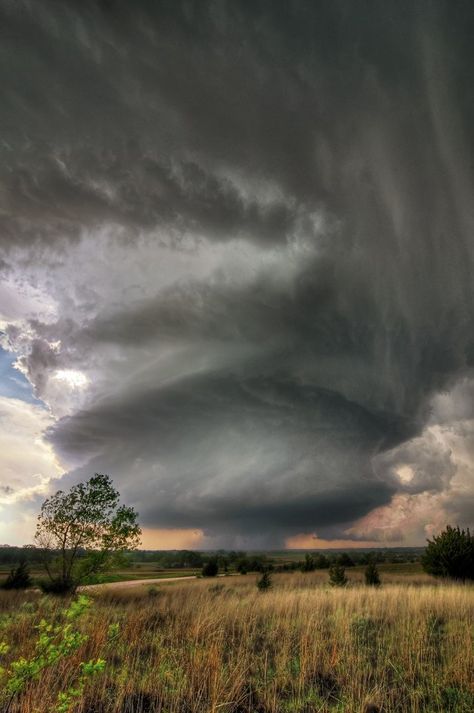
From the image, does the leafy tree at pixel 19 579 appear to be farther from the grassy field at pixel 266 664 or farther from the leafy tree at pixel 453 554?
the leafy tree at pixel 453 554

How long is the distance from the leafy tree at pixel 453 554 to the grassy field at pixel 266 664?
14817 mm

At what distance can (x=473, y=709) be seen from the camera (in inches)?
210

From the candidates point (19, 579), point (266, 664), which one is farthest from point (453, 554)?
point (19, 579)

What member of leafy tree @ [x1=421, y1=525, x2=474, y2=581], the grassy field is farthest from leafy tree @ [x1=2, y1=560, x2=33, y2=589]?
leafy tree @ [x1=421, y1=525, x2=474, y2=581]

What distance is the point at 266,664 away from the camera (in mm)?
6473

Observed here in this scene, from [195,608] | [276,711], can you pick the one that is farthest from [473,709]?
[195,608]

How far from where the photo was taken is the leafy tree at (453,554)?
22969mm

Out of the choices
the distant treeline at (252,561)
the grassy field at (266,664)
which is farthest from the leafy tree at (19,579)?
the grassy field at (266,664)

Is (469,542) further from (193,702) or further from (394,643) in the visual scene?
(193,702)

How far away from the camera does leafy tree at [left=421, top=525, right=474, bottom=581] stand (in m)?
23.0

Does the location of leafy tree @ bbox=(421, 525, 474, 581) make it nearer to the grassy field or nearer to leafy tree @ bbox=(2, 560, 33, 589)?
the grassy field

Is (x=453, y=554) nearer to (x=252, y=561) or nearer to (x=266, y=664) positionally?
(x=266, y=664)

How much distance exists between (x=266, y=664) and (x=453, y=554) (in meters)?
22.1

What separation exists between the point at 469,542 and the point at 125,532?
2001 cm
